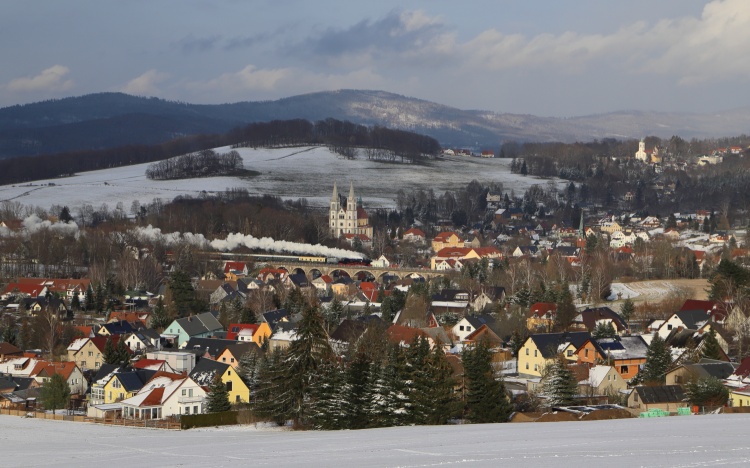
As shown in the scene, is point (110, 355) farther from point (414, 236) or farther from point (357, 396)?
point (414, 236)

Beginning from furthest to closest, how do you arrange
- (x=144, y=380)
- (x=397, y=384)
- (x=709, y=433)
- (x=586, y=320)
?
(x=586, y=320) < (x=144, y=380) < (x=397, y=384) < (x=709, y=433)

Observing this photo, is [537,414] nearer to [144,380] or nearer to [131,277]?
[144,380]

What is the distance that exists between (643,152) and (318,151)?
5522 centimetres

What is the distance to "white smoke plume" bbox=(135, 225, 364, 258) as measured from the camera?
91.9 metres

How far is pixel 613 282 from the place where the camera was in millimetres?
65625

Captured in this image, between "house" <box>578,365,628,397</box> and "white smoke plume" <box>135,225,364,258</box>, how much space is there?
55815 mm

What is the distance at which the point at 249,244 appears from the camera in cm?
9312

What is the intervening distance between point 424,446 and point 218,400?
12.8 metres

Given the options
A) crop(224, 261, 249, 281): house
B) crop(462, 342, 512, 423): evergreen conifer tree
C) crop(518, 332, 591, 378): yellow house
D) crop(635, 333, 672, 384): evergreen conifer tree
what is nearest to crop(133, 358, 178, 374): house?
crop(518, 332, 591, 378): yellow house

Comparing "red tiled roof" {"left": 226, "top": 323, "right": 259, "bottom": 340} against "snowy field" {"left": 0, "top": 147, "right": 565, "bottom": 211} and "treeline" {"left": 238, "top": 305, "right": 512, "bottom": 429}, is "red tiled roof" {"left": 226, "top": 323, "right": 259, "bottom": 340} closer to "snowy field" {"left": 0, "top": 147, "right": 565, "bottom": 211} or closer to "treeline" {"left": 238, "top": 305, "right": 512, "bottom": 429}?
"treeline" {"left": 238, "top": 305, "right": 512, "bottom": 429}

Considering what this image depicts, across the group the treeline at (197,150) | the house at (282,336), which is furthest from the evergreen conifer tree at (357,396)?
the treeline at (197,150)

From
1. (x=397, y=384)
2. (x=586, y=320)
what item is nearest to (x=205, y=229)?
(x=586, y=320)

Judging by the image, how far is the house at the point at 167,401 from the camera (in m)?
34.8

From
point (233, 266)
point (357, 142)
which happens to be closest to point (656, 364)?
point (233, 266)
